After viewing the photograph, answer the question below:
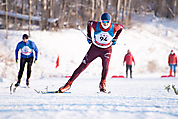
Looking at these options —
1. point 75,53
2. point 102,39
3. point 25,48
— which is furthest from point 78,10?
point 102,39

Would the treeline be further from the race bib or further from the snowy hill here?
the race bib

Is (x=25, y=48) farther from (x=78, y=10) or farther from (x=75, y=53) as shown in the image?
(x=78, y=10)

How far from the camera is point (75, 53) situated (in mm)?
16047

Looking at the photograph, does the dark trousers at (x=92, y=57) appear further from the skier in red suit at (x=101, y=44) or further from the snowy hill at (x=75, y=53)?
the snowy hill at (x=75, y=53)

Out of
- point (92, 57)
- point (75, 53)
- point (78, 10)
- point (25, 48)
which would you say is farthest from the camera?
point (78, 10)

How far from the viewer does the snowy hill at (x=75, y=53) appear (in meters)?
13.8

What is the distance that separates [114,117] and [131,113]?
0.28 m

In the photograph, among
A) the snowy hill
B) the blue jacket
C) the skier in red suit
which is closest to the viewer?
the skier in red suit

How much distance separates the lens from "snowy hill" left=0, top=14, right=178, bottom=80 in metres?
13.8

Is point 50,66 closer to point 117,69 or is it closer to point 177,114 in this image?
point 117,69

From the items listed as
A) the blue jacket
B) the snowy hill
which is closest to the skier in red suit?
the blue jacket

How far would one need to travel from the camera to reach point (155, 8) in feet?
106

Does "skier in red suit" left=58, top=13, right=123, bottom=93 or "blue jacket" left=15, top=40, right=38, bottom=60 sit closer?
"skier in red suit" left=58, top=13, right=123, bottom=93

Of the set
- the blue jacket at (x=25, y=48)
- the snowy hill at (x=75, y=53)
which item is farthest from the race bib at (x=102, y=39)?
the snowy hill at (x=75, y=53)
